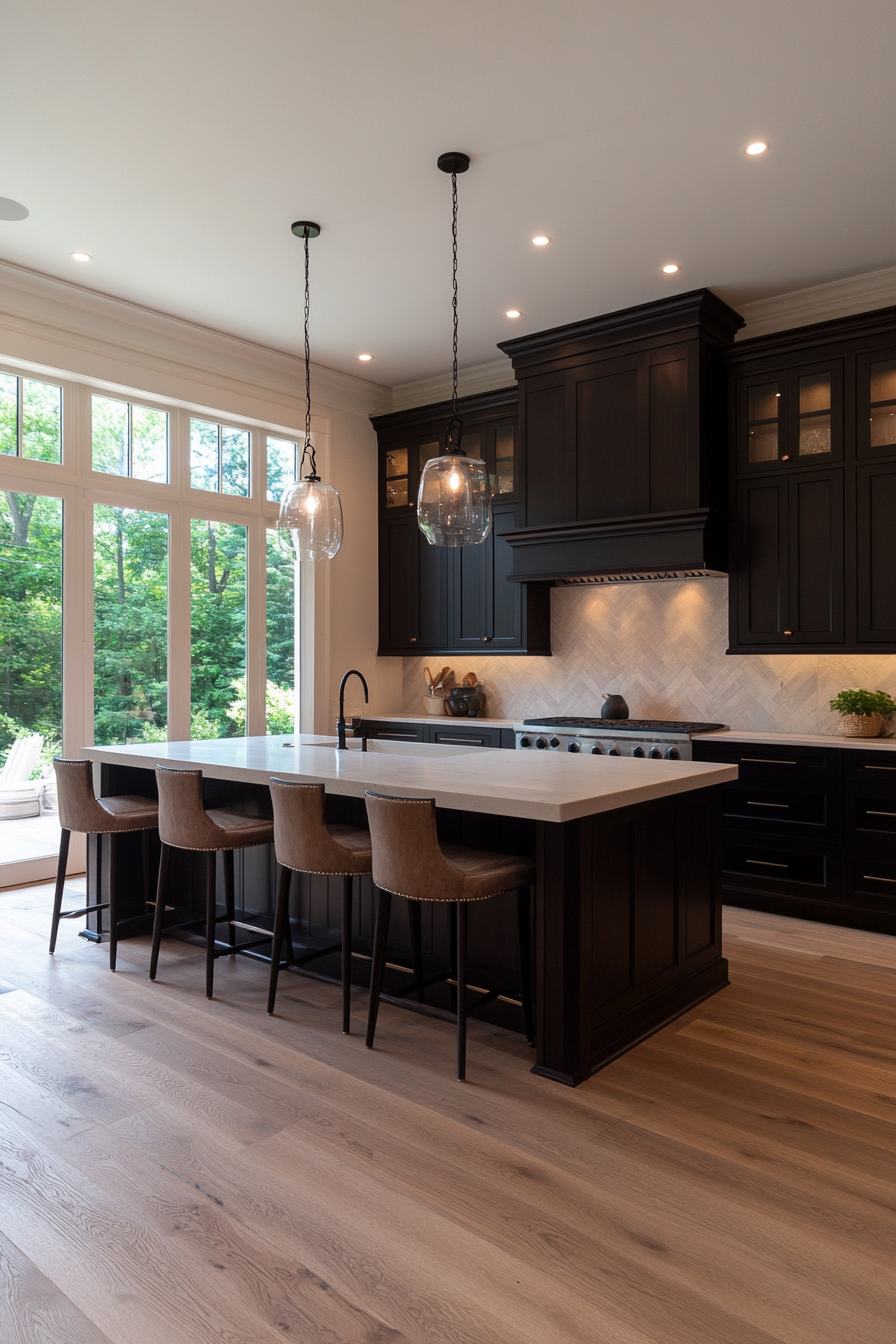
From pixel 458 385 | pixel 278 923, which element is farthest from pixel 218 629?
pixel 278 923

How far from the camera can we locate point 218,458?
19.4ft

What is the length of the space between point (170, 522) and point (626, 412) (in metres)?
2.91

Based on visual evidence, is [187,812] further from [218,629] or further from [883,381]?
[883,381]

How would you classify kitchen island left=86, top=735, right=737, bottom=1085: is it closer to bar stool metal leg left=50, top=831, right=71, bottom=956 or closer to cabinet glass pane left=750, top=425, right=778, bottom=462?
bar stool metal leg left=50, top=831, right=71, bottom=956

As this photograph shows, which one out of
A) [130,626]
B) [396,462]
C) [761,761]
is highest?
Answer: [396,462]

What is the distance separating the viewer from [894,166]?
11.8 feet

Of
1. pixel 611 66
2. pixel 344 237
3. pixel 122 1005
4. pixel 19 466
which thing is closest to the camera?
pixel 611 66

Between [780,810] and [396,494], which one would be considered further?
[396,494]

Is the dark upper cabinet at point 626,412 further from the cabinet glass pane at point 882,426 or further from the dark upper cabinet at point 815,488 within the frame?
the cabinet glass pane at point 882,426

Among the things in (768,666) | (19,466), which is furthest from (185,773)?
(768,666)

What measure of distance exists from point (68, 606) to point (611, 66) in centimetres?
384

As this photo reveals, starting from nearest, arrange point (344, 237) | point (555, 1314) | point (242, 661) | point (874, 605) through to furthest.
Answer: point (555, 1314) < point (344, 237) < point (874, 605) < point (242, 661)

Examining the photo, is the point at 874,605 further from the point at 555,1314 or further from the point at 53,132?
the point at 53,132

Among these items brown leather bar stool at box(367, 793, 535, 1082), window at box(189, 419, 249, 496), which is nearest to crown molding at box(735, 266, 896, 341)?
window at box(189, 419, 249, 496)
